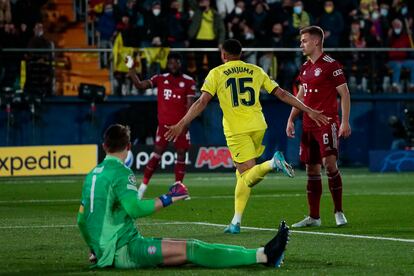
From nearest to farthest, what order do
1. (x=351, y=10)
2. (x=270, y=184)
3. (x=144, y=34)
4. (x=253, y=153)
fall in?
1. (x=253, y=153)
2. (x=270, y=184)
3. (x=144, y=34)
4. (x=351, y=10)

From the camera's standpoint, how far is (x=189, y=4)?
31.2m

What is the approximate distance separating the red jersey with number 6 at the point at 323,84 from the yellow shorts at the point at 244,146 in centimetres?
88

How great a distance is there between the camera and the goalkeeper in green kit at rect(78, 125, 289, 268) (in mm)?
9445

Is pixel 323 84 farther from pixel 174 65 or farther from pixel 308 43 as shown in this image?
pixel 174 65

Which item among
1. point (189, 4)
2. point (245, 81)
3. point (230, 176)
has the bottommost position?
point (230, 176)

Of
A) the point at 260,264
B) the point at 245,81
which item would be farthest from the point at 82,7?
the point at 260,264

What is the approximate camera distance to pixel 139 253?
31.0 feet

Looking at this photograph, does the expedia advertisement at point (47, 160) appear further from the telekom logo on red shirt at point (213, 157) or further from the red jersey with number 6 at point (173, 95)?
the red jersey with number 6 at point (173, 95)

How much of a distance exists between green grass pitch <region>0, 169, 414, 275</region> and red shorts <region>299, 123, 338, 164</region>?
35.1 inches

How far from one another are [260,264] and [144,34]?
20.6 m

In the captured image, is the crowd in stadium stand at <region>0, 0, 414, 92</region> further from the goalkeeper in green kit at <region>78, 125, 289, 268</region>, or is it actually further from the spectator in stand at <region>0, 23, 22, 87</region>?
the goalkeeper in green kit at <region>78, 125, 289, 268</region>

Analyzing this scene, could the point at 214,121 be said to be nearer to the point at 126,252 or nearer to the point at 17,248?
the point at 17,248

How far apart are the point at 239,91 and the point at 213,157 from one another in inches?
620

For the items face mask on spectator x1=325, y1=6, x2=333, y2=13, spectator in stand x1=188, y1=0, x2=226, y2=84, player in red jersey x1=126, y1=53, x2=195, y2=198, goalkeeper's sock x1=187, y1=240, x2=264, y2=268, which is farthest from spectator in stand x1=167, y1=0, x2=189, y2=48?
goalkeeper's sock x1=187, y1=240, x2=264, y2=268
